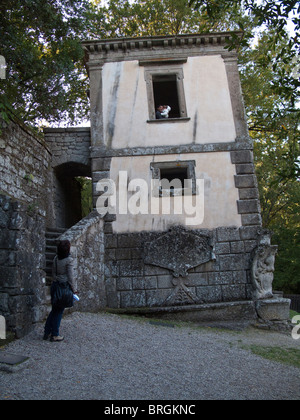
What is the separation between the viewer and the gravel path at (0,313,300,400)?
9.82 ft

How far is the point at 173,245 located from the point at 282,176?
439cm

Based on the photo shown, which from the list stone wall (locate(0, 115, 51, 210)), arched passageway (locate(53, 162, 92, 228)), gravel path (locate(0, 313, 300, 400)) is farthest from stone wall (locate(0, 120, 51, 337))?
arched passageway (locate(53, 162, 92, 228))

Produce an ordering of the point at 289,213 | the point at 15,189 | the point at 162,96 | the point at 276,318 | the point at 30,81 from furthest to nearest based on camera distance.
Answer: the point at 289,213 < the point at 162,96 < the point at 30,81 < the point at 276,318 < the point at 15,189

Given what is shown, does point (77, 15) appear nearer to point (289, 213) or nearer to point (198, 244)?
point (198, 244)

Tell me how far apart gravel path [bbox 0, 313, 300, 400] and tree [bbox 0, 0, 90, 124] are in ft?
16.5

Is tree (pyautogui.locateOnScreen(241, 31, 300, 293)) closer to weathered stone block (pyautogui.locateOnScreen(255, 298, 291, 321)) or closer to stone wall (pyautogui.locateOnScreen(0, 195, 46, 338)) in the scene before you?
weathered stone block (pyautogui.locateOnScreen(255, 298, 291, 321))

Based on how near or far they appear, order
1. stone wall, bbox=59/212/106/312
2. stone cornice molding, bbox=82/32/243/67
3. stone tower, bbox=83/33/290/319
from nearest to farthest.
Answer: stone wall, bbox=59/212/106/312 < stone tower, bbox=83/33/290/319 < stone cornice molding, bbox=82/32/243/67

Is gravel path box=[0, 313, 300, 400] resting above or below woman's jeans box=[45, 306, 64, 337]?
below

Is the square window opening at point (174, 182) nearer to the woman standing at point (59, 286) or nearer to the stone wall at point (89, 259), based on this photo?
the stone wall at point (89, 259)

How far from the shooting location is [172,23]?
14508 millimetres

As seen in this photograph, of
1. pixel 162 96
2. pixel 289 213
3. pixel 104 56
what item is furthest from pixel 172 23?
pixel 289 213

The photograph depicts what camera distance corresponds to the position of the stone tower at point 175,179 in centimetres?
789

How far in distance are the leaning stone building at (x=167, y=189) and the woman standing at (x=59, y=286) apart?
6.85ft

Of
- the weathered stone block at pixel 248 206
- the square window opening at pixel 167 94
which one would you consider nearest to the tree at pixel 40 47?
the square window opening at pixel 167 94
